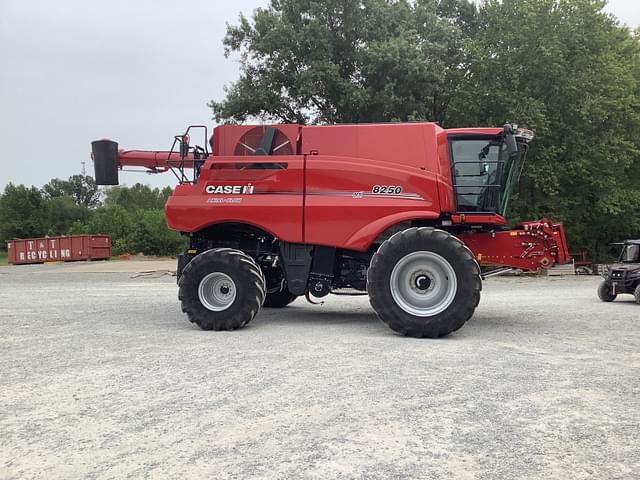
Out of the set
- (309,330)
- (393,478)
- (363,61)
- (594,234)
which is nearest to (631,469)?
(393,478)

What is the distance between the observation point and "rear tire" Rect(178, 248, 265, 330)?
27.4 feet

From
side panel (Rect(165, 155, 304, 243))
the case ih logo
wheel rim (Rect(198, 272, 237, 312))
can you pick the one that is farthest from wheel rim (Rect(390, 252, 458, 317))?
the case ih logo

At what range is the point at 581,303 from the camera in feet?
43.0

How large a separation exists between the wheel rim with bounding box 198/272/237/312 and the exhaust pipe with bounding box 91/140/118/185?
9.55 feet

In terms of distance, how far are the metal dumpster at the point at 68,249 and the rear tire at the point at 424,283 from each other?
37145mm

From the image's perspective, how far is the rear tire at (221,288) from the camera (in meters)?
8.36

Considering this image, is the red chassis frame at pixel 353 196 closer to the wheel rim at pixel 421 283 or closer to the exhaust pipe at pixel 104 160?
the wheel rim at pixel 421 283

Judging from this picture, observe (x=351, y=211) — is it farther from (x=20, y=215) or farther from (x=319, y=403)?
(x=20, y=215)

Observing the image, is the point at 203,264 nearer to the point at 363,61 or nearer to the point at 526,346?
the point at 526,346

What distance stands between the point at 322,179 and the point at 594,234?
88.4 feet

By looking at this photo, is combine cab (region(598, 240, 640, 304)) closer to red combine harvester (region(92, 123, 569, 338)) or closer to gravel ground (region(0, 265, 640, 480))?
gravel ground (region(0, 265, 640, 480))

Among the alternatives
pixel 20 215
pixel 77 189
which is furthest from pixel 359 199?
pixel 77 189

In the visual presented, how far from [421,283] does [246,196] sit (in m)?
3.02

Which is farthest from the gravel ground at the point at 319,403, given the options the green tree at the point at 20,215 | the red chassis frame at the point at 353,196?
the green tree at the point at 20,215
